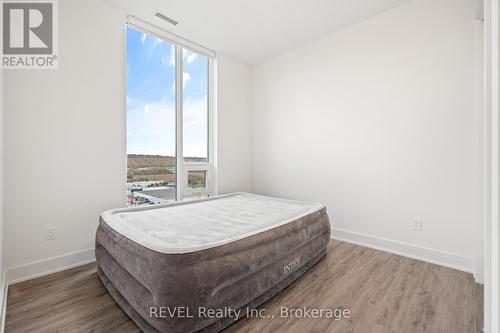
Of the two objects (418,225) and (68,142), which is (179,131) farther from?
(418,225)

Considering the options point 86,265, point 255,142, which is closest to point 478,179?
point 255,142

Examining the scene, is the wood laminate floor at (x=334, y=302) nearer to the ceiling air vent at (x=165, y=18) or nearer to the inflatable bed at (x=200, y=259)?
the inflatable bed at (x=200, y=259)

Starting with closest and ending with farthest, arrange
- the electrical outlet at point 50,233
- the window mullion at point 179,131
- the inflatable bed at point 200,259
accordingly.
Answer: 1. the inflatable bed at point 200,259
2. the electrical outlet at point 50,233
3. the window mullion at point 179,131

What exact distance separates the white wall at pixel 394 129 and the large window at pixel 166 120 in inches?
54.2

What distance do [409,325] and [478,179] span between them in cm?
147

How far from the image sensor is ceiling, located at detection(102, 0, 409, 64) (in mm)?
2514

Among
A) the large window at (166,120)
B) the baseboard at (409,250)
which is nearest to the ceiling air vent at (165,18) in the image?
the large window at (166,120)

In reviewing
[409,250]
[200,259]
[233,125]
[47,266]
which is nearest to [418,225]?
[409,250]

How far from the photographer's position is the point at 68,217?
2246mm

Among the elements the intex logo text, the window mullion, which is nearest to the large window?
the window mullion

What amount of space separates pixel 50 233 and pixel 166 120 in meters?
1.87

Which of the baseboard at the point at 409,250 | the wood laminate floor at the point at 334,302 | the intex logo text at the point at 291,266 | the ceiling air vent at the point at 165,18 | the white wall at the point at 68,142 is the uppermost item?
the ceiling air vent at the point at 165,18

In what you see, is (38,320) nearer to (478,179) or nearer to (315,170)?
(315,170)

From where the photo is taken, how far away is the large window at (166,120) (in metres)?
2.96
